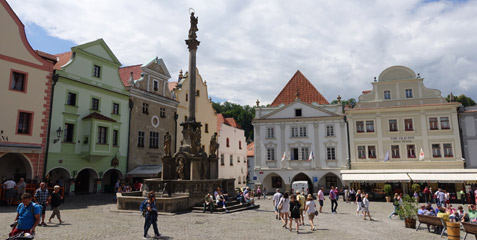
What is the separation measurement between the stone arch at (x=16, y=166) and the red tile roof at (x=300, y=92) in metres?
25.8

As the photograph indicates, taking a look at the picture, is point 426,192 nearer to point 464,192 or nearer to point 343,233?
point 464,192

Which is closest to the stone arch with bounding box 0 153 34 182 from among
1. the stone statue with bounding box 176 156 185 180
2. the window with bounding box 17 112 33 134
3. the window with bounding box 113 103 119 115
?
the window with bounding box 17 112 33 134

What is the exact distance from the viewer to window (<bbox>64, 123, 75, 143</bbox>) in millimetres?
26828

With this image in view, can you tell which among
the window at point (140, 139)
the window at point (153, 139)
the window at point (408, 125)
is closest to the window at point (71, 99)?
the window at point (140, 139)

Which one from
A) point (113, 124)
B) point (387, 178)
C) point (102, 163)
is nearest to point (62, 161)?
point (102, 163)

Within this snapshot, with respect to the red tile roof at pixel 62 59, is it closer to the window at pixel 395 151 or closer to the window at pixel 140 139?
the window at pixel 140 139

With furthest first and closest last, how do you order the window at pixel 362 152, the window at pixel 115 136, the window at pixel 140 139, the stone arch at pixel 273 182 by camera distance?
the stone arch at pixel 273 182 < the window at pixel 362 152 < the window at pixel 140 139 < the window at pixel 115 136

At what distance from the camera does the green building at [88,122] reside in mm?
26172

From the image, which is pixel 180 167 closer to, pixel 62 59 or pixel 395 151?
pixel 62 59

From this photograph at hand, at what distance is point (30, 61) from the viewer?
2408 cm

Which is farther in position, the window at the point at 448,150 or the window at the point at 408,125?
the window at the point at 408,125

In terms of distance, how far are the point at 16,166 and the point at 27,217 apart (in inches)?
834

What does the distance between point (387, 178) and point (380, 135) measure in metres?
5.31

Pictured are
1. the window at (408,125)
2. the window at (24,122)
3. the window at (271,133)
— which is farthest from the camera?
the window at (271,133)
